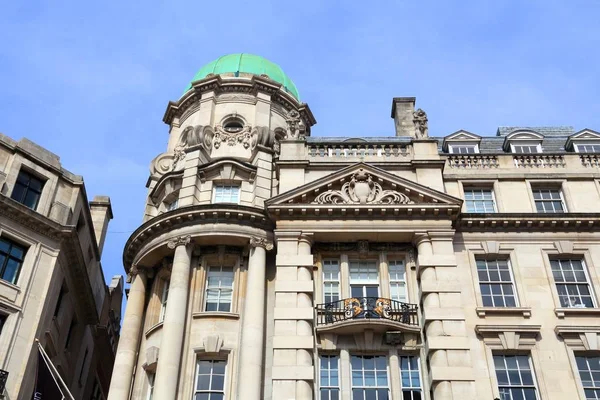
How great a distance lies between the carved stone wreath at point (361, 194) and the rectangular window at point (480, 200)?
10.5 feet

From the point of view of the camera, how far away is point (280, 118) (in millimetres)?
36031

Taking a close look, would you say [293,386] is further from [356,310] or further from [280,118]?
[280,118]

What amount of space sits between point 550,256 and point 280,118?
601 inches

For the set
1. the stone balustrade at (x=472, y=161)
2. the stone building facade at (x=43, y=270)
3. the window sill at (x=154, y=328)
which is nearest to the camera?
the stone building facade at (x=43, y=270)

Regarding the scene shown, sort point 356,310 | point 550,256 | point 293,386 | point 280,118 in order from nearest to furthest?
point 293,386, point 356,310, point 550,256, point 280,118

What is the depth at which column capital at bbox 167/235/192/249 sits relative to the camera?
2767cm

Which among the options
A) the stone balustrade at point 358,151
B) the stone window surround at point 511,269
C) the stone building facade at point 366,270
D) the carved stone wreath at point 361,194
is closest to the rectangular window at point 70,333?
the stone building facade at point 366,270

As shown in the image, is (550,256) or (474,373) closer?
(474,373)

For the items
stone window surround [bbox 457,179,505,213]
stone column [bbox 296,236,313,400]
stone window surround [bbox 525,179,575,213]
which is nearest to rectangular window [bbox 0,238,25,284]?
stone column [bbox 296,236,313,400]

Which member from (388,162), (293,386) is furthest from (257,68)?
(293,386)

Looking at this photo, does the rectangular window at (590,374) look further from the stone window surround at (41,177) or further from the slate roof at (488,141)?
the stone window surround at (41,177)

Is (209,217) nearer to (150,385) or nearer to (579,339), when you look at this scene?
(150,385)

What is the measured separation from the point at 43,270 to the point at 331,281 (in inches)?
458

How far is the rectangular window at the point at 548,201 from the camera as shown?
29.4 meters
